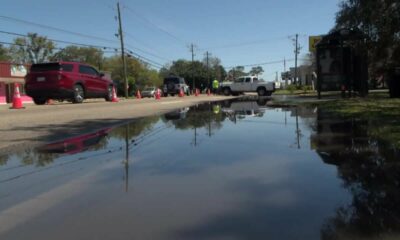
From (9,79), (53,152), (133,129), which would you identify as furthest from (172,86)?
(53,152)

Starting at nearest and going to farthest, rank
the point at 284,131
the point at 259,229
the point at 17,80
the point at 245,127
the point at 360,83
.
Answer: the point at 259,229 < the point at 284,131 < the point at 245,127 < the point at 360,83 < the point at 17,80

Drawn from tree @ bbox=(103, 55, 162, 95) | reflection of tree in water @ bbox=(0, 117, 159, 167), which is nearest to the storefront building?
reflection of tree in water @ bbox=(0, 117, 159, 167)

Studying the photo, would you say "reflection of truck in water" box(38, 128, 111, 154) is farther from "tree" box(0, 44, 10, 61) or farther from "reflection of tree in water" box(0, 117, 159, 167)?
"tree" box(0, 44, 10, 61)

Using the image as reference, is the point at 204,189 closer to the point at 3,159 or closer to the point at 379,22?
the point at 3,159

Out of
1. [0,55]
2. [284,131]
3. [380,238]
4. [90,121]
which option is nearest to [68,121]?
[90,121]

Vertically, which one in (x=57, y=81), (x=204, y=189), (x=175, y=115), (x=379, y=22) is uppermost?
(x=379, y=22)

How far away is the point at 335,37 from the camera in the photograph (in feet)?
67.3

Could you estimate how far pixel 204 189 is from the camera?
4750 mm

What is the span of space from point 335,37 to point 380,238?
1848 centimetres

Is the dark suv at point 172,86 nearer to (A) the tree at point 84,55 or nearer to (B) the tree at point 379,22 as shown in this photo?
(B) the tree at point 379,22

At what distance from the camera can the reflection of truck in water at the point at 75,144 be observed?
729cm

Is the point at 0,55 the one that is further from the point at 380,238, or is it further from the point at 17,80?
the point at 380,238

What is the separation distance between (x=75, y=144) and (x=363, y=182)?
4980mm

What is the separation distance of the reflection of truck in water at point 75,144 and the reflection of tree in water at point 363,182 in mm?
3835
